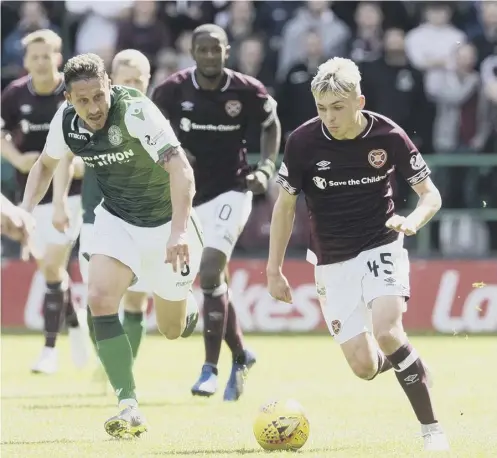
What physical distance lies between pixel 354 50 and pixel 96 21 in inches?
126

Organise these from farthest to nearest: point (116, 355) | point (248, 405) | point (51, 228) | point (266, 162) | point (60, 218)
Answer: point (51, 228), point (266, 162), point (60, 218), point (248, 405), point (116, 355)

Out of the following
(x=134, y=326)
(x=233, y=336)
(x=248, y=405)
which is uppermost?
(x=134, y=326)

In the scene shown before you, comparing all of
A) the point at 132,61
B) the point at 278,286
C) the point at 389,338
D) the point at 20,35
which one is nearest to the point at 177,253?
the point at 278,286

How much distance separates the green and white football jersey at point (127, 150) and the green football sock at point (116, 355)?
0.73 m

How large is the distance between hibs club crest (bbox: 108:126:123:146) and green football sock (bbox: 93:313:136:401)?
1.02 m

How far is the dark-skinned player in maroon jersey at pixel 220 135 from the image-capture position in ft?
32.4

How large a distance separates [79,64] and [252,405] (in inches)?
119

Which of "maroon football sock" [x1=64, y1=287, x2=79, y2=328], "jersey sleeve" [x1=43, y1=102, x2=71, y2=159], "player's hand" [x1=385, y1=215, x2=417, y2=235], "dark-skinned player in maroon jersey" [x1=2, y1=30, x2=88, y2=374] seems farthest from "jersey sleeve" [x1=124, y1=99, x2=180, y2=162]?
"maroon football sock" [x1=64, y1=287, x2=79, y2=328]

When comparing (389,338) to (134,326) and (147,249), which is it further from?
(134,326)

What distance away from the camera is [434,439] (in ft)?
22.7

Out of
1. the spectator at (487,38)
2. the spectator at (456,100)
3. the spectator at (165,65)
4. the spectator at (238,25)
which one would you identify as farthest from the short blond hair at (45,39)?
the spectator at (487,38)

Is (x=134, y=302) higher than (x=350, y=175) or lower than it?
lower

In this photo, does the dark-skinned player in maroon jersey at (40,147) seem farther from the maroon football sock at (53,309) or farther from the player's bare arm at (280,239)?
the player's bare arm at (280,239)

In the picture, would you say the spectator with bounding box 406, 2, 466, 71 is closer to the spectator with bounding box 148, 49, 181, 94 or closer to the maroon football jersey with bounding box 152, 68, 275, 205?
the spectator with bounding box 148, 49, 181, 94
